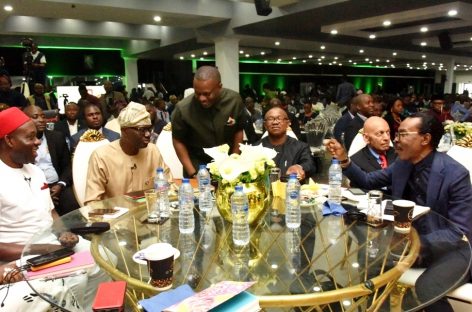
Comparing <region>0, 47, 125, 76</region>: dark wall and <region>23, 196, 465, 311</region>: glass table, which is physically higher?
<region>0, 47, 125, 76</region>: dark wall

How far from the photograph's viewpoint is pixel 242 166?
1.79 meters

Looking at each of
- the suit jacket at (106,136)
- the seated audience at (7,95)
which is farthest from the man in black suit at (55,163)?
the seated audience at (7,95)

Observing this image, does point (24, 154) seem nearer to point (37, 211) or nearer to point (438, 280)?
point (37, 211)

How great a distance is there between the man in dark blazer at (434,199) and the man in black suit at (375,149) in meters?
0.58

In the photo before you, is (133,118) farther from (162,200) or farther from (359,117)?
(359,117)

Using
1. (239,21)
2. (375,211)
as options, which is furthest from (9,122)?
(239,21)

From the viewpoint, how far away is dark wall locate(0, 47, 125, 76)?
12.8 m

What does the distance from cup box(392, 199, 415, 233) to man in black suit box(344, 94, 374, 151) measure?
267cm

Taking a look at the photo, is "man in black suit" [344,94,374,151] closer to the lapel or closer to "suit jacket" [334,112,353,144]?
"suit jacket" [334,112,353,144]

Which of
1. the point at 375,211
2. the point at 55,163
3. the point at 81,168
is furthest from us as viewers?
the point at 55,163

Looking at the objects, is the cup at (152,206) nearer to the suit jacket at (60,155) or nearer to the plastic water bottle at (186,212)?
the plastic water bottle at (186,212)

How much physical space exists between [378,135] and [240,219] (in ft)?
6.11

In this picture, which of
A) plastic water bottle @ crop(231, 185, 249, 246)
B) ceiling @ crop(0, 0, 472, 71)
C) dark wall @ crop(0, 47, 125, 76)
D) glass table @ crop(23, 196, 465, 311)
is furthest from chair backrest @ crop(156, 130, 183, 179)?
dark wall @ crop(0, 47, 125, 76)

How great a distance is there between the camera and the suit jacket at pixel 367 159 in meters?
3.10
